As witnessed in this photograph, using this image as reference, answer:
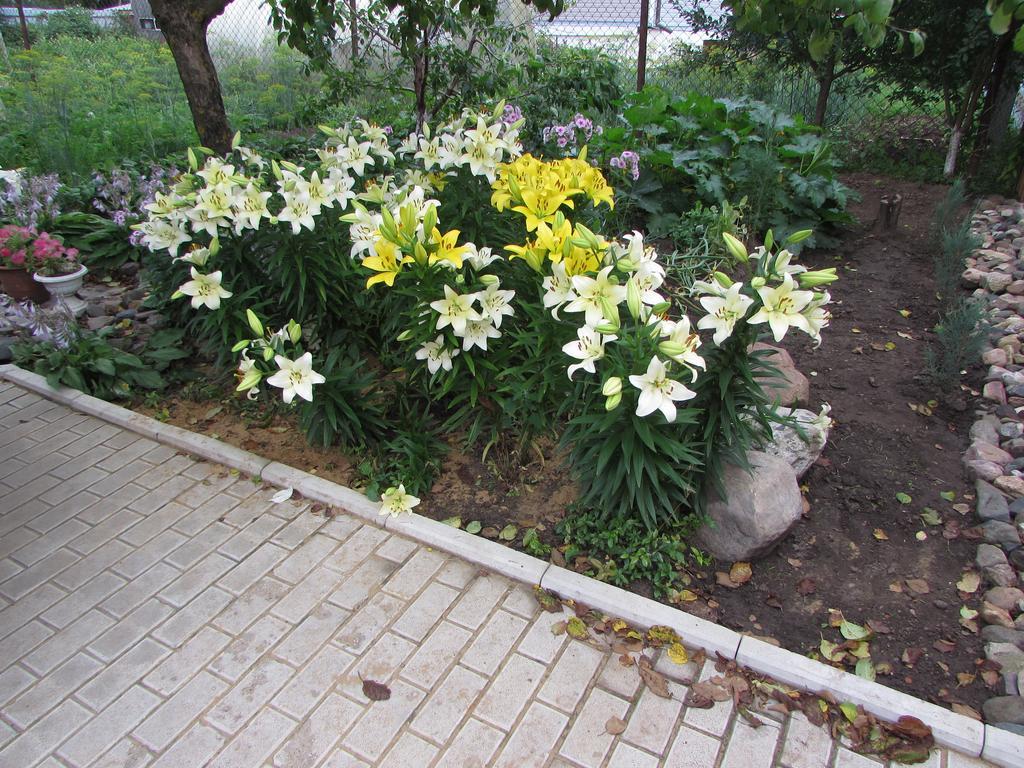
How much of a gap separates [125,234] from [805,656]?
5.75m

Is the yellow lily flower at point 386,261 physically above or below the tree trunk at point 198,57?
below

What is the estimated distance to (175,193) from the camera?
335cm

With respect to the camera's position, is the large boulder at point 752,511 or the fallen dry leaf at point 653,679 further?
the large boulder at point 752,511

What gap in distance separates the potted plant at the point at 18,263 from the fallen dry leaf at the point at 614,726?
4690 mm

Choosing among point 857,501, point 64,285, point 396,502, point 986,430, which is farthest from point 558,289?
point 64,285

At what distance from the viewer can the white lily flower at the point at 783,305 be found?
7.30ft

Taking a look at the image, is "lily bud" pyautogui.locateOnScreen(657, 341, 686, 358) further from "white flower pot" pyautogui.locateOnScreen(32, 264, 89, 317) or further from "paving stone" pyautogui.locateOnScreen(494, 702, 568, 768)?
"white flower pot" pyautogui.locateOnScreen(32, 264, 89, 317)

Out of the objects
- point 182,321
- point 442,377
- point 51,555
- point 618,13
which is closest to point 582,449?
point 442,377

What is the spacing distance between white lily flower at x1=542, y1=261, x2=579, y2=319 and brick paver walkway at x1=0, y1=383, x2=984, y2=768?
1119 mm

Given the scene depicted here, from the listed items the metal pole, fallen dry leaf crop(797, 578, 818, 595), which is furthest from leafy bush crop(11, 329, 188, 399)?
the metal pole

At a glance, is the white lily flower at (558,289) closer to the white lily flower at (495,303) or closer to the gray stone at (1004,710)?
the white lily flower at (495,303)

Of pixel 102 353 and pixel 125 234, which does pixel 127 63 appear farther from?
pixel 102 353

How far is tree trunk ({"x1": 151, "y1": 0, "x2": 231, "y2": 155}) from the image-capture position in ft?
13.8

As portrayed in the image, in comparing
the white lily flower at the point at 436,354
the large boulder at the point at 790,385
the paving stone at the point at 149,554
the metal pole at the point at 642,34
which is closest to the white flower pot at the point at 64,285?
the paving stone at the point at 149,554
